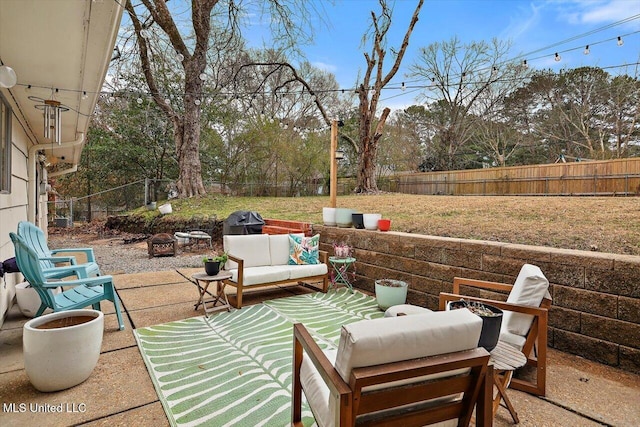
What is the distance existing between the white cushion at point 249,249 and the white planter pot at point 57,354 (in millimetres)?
1937

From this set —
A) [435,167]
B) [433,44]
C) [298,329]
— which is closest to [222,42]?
[298,329]

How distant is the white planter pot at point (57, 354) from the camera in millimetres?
2012

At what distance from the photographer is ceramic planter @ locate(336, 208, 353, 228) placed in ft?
16.9

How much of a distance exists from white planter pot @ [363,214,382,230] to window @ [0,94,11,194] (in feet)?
13.6

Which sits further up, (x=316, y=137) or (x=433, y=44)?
(x=433, y=44)

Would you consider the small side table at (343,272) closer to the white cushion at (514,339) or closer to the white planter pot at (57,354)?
the white cushion at (514,339)

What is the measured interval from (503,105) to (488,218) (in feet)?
46.8

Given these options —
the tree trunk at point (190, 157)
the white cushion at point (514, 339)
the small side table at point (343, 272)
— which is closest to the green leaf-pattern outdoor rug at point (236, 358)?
the small side table at point (343, 272)

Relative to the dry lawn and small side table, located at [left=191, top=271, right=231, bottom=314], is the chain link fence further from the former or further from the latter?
small side table, located at [left=191, top=271, right=231, bottom=314]

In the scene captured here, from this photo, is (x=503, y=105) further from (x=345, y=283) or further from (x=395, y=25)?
(x=345, y=283)

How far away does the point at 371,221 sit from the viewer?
4.68 metres

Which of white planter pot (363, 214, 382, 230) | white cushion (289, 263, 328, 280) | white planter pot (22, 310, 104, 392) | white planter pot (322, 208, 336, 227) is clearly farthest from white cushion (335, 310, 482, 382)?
white planter pot (322, 208, 336, 227)

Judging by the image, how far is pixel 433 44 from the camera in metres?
15.4

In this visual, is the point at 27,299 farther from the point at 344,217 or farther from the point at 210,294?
the point at 344,217
